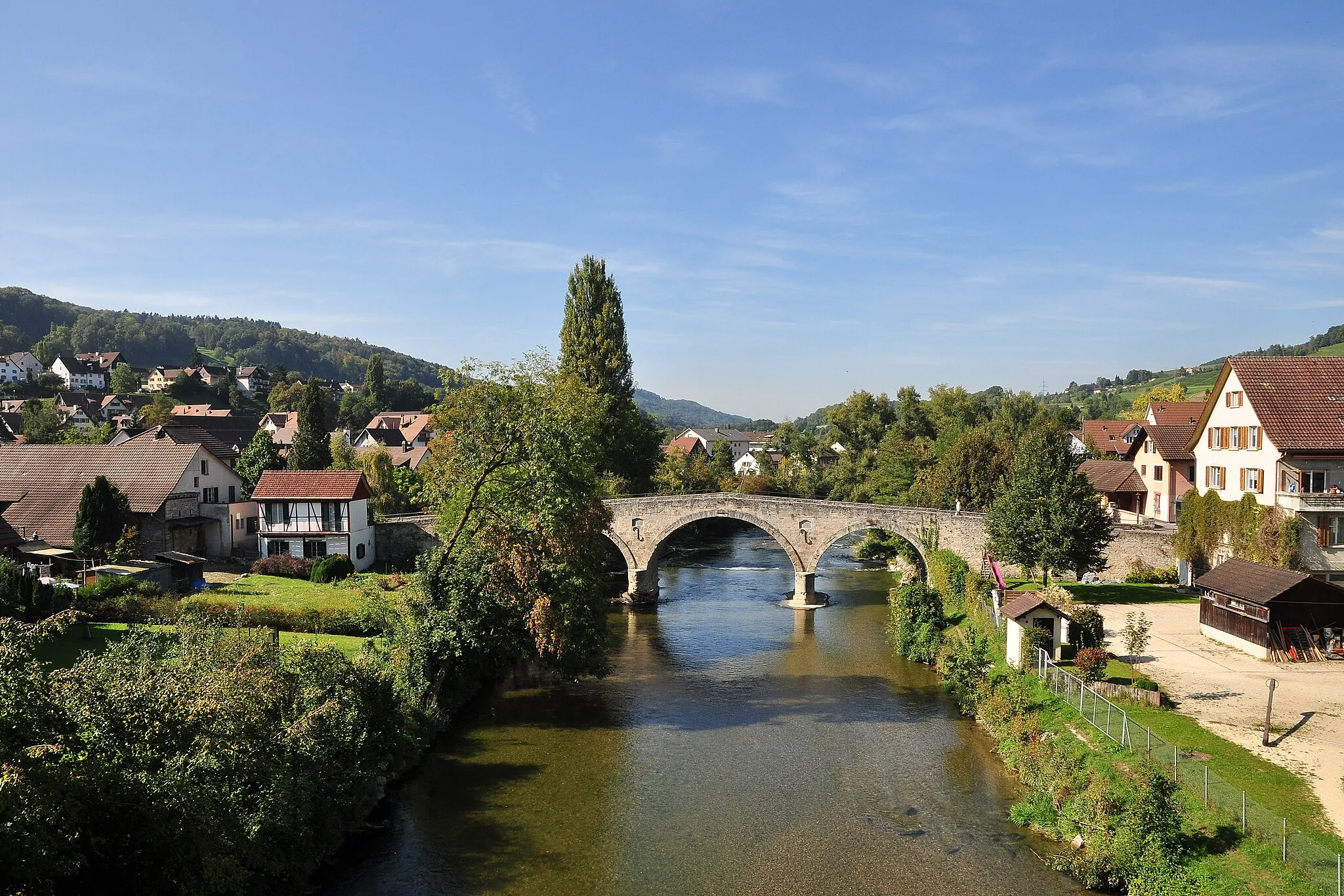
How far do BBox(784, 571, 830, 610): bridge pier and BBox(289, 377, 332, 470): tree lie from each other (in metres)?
32.7

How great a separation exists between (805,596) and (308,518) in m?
26.3

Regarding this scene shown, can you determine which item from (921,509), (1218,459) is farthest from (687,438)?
(1218,459)

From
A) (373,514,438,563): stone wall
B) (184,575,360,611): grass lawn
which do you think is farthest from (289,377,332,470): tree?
(184,575,360,611): grass lawn

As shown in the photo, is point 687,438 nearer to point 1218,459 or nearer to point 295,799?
point 1218,459

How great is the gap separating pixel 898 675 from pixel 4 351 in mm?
175392

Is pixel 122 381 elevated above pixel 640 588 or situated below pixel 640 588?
above

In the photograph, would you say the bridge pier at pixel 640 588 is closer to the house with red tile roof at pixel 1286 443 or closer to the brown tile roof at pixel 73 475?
the brown tile roof at pixel 73 475

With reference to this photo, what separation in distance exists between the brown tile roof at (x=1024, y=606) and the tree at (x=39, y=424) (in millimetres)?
72488

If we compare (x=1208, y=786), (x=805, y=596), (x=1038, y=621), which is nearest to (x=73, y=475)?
(x=805, y=596)

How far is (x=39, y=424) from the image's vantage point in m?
78.9

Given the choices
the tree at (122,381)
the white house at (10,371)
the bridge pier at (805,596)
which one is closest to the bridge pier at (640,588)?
the bridge pier at (805,596)

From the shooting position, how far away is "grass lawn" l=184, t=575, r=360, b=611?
33156mm

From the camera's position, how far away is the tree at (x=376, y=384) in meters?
128

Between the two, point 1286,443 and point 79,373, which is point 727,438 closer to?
point 79,373
